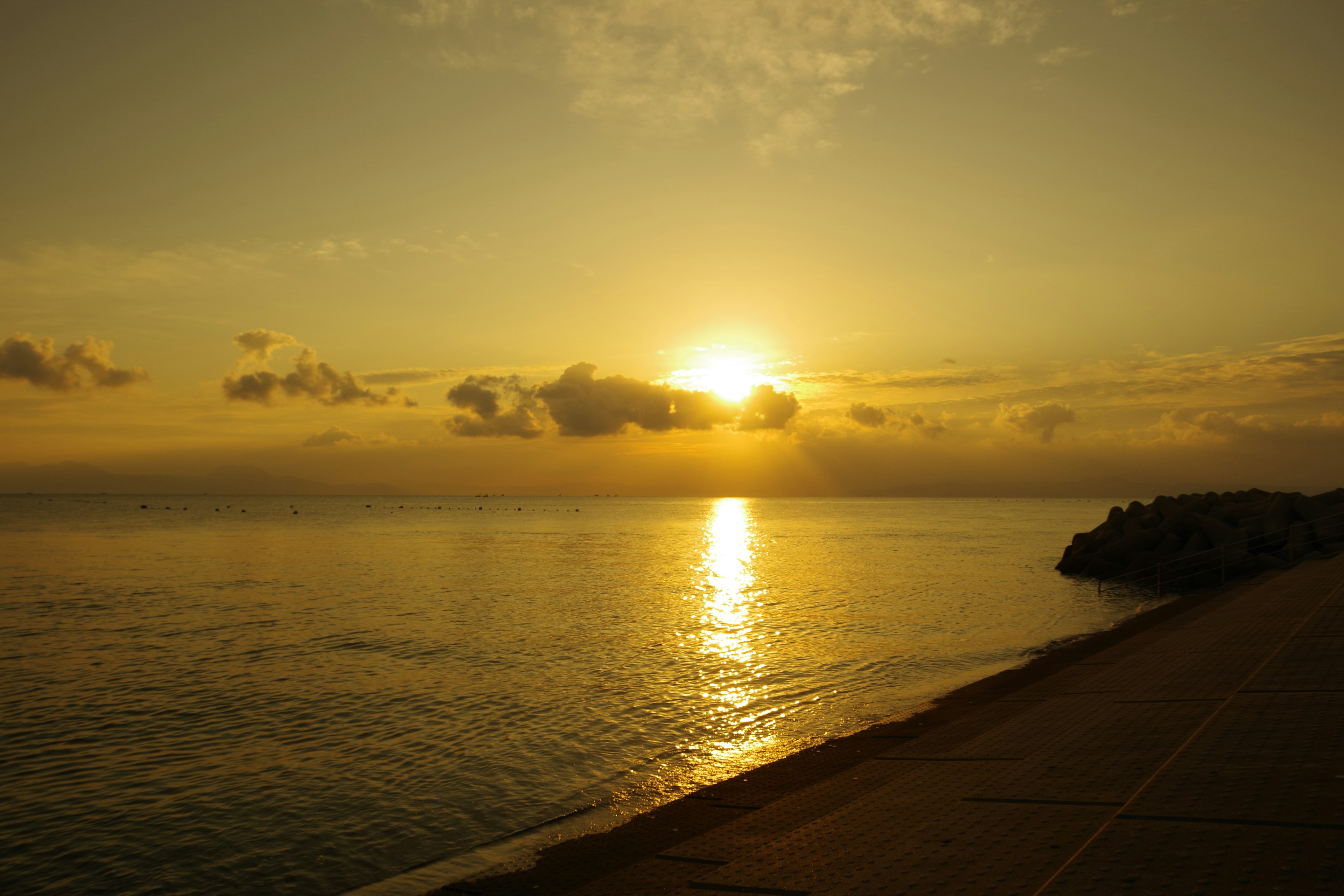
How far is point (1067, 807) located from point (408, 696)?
1291 centimetres

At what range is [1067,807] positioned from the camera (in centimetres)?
660

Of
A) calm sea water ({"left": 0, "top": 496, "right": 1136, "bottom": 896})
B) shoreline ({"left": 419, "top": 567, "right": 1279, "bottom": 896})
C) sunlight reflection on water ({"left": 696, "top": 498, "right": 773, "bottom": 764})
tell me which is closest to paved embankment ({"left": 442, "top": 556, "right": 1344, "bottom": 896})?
shoreline ({"left": 419, "top": 567, "right": 1279, "bottom": 896})

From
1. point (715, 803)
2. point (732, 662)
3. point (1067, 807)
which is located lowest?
point (732, 662)

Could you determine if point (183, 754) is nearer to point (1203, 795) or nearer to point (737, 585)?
point (1203, 795)

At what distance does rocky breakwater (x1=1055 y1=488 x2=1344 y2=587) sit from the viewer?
102 feet

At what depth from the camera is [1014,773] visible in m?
8.09

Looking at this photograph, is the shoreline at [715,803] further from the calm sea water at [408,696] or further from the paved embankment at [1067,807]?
the calm sea water at [408,696]

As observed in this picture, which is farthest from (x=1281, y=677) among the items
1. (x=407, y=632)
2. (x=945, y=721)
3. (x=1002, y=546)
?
(x=1002, y=546)

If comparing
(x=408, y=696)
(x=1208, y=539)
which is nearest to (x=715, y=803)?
(x=408, y=696)

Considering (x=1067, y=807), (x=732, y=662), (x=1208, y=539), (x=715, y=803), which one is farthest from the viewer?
(x=1208, y=539)

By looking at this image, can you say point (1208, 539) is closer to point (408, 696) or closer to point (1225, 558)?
point (1225, 558)

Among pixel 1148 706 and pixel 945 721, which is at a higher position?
pixel 1148 706

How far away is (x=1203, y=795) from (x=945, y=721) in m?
6.96

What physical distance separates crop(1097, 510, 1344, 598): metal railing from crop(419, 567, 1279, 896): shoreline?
752 inches
